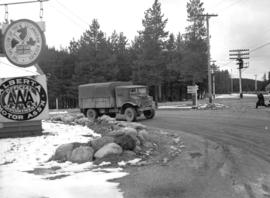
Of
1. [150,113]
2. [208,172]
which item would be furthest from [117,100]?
[208,172]

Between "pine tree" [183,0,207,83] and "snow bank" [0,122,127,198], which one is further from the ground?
"pine tree" [183,0,207,83]

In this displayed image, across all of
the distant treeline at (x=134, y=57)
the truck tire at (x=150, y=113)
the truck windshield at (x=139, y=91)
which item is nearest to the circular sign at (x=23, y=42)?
the truck windshield at (x=139, y=91)

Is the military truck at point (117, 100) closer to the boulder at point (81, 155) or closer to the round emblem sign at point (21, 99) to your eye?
the round emblem sign at point (21, 99)

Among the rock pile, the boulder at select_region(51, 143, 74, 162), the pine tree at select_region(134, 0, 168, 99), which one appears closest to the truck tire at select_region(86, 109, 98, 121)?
the rock pile

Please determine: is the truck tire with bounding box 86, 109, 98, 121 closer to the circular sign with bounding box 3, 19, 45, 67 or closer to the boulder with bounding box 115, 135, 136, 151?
the circular sign with bounding box 3, 19, 45, 67

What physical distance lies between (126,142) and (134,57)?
61128 mm

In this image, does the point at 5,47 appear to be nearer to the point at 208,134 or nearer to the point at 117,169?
the point at 117,169

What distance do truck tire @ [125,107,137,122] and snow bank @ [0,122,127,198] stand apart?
35.2ft

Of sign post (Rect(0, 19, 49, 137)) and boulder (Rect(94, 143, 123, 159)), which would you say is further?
sign post (Rect(0, 19, 49, 137))

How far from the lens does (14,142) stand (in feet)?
40.2

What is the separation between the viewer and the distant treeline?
4473 centimetres

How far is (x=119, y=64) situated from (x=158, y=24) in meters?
13.2

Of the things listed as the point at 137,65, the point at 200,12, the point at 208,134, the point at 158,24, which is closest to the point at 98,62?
the point at 137,65

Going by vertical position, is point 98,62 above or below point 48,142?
above
